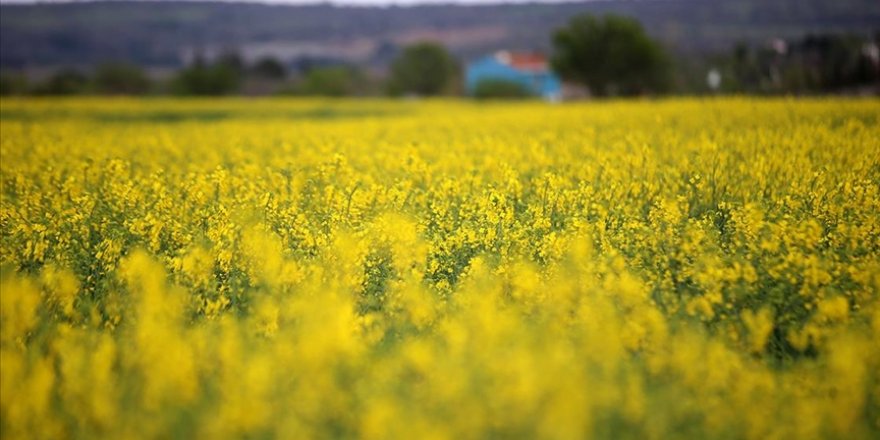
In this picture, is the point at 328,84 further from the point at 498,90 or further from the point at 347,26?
the point at 347,26

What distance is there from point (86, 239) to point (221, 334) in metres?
3.05

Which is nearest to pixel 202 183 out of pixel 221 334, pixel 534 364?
pixel 221 334

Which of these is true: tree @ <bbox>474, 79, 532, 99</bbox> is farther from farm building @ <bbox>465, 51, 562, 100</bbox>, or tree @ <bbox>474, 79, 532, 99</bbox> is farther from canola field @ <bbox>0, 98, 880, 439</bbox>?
canola field @ <bbox>0, 98, 880, 439</bbox>

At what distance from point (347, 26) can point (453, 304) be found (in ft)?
498

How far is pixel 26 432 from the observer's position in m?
4.28

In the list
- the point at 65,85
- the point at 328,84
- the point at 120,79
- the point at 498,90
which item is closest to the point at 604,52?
the point at 498,90

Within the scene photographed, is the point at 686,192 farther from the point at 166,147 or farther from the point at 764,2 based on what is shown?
the point at 764,2

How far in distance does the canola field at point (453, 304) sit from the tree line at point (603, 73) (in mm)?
29059

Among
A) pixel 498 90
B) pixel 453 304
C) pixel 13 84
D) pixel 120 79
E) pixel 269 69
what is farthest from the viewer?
pixel 269 69

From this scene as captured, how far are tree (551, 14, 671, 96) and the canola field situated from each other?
37677 millimetres

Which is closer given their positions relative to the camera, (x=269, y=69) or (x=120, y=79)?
(x=120, y=79)

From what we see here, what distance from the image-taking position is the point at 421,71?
6869 centimetres

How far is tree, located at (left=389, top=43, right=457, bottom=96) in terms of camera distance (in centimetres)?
6844

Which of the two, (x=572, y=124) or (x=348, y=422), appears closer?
(x=348, y=422)
